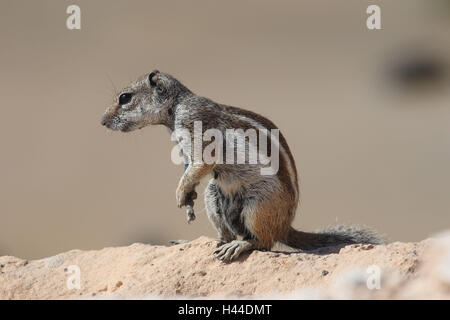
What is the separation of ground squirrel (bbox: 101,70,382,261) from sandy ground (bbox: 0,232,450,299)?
28 cm

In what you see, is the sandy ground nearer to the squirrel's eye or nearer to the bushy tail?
the bushy tail

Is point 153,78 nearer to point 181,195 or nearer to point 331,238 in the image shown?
point 181,195

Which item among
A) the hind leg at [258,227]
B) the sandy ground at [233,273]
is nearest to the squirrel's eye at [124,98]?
the sandy ground at [233,273]

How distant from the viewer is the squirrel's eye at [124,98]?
801 cm

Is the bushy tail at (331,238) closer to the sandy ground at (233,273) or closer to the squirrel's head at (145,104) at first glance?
the sandy ground at (233,273)

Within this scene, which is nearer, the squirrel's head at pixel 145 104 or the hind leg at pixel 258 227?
the hind leg at pixel 258 227

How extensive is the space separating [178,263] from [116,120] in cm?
170

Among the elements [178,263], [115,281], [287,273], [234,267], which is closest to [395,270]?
[287,273]

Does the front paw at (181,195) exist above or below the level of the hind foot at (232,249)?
above

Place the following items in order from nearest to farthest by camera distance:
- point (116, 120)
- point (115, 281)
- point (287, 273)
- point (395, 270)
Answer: point (395, 270) < point (287, 273) < point (115, 281) < point (116, 120)

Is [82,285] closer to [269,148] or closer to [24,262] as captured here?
[24,262]

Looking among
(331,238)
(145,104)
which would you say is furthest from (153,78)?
(331,238)

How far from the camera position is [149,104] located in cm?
791

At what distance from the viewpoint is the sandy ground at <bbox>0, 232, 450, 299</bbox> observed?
19.5 ft
